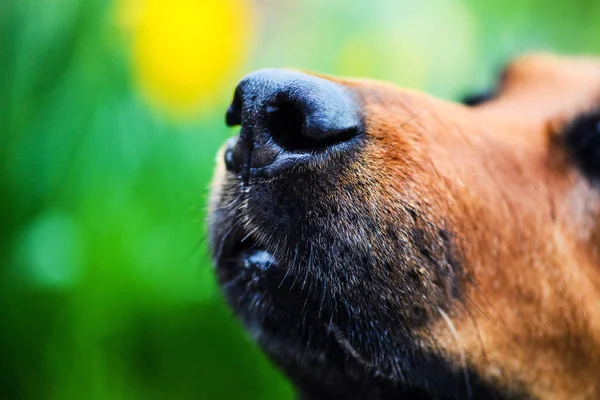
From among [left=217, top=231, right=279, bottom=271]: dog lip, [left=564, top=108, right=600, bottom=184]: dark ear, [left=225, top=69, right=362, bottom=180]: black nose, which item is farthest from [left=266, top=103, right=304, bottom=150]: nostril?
[left=564, top=108, right=600, bottom=184]: dark ear

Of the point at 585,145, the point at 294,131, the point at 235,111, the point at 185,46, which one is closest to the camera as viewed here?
the point at 294,131

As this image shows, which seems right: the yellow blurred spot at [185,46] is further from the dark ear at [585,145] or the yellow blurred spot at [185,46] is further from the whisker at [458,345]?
the whisker at [458,345]

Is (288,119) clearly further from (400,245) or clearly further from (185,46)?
(185,46)

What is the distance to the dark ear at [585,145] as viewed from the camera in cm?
209

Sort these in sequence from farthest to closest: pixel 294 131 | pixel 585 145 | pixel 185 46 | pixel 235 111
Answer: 1. pixel 185 46
2. pixel 585 145
3. pixel 235 111
4. pixel 294 131

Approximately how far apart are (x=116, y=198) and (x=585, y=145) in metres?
2.12

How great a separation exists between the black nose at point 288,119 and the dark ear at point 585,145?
3.07 feet

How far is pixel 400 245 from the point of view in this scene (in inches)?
61.2

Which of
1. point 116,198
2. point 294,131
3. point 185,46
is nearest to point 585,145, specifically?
point 294,131

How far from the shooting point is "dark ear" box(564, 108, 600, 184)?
209 cm

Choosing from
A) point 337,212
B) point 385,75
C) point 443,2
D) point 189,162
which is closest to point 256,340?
point 337,212

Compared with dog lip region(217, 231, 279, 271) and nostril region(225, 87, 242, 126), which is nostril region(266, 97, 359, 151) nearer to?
nostril region(225, 87, 242, 126)

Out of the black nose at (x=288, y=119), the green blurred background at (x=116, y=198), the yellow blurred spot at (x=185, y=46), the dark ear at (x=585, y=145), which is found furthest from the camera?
the yellow blurred spot at (x=185, y=46)

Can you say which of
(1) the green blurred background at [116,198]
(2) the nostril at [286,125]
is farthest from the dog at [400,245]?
(1) the green blurred background at [116,198]
